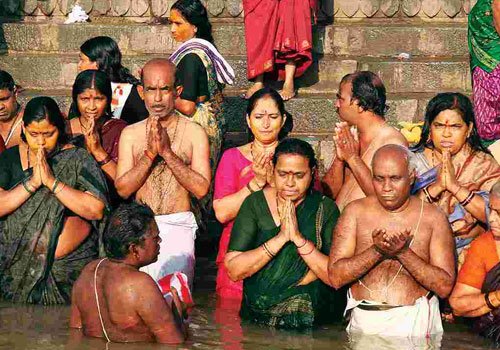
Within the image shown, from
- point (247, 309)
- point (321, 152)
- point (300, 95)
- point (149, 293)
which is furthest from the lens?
point (300, 95)

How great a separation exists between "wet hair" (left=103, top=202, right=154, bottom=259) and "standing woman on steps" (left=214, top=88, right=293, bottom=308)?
1.28m

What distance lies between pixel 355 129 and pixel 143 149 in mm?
1415

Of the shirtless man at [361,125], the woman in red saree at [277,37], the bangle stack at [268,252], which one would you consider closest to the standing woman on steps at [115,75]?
the woman in red saree at [277,37]

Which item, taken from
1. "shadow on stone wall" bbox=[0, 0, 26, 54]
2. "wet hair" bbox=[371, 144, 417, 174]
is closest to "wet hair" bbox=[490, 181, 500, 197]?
"wet hair" bbox=[371, 144, 417, 174]

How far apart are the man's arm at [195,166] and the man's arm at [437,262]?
1590mm

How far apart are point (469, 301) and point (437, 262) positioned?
0.32m

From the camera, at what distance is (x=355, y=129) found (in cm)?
931

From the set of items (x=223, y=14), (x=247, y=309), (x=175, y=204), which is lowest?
(x=247, y=309)

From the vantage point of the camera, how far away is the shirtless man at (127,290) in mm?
7859

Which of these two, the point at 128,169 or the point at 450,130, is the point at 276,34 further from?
the point at 450,130

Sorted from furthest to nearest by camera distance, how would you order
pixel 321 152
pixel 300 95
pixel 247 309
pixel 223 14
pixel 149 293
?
pixel 223 14 → pixel 300 95 → pixel 321 152 → pixel 247 309 → pixel 149 293

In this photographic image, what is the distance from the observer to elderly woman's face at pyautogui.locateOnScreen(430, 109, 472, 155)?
29.7 ft

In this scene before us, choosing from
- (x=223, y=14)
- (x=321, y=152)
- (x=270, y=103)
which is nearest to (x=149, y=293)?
(x=270, y=103)

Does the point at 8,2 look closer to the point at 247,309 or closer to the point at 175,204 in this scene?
the point at 175,204
